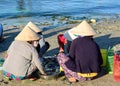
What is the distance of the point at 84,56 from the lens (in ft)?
23.5

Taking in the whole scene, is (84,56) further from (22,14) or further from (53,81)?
(22,14)

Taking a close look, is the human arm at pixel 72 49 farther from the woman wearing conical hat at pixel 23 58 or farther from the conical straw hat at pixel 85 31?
the woman wearing conical hat at pixel 23 58

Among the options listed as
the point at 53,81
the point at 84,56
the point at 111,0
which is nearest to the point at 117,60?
the point at 84,56

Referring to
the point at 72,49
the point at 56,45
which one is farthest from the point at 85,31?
the point at 56,45

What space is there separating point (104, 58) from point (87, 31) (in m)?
1.03

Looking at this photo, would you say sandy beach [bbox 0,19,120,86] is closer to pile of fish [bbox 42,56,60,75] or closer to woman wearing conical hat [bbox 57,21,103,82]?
woman wearing conical hat [bbox 57,21,103,82]

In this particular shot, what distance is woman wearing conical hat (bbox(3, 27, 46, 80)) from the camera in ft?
23.3

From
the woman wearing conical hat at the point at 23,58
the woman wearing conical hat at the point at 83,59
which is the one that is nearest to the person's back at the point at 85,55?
the woman wearing conical hat at the point at 83,59

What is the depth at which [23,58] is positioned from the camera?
7.12m

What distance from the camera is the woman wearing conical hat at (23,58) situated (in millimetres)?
7094

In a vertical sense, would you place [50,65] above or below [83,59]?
below

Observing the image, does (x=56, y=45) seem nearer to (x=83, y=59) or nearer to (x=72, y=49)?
(x=72, y=49)

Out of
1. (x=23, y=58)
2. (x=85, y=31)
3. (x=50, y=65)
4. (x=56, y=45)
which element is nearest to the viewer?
(x=23, y=58)

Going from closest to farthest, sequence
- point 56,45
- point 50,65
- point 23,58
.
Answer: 1. point 23,58
2. point 50,65
3. point 56,45
